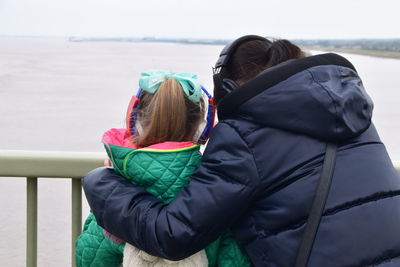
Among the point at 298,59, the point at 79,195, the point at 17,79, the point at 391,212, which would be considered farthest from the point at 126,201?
the point at 17,79

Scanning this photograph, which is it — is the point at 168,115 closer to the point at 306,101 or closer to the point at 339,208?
the point at 306,101

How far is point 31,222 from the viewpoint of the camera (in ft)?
8.00

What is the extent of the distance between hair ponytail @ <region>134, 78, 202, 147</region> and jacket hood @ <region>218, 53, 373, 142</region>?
0.45 ft

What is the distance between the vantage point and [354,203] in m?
1.52

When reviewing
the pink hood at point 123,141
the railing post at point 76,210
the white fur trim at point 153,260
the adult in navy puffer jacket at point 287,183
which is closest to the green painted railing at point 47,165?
the railing post at point 76,210

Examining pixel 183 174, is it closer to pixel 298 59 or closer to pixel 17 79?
pixel 298 59

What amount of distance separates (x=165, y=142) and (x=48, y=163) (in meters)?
0.84

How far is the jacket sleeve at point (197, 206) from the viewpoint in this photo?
1.52 metres

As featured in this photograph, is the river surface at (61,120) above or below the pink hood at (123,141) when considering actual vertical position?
below

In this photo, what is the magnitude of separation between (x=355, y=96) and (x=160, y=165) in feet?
1.74

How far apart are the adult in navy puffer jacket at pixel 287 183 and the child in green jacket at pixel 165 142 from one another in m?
0.07

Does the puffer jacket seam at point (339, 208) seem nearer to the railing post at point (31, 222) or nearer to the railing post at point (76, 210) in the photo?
the railing post at point (76, 210)

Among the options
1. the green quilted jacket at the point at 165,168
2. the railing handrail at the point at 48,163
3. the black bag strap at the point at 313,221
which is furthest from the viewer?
the railing handrail at the point at 48,163

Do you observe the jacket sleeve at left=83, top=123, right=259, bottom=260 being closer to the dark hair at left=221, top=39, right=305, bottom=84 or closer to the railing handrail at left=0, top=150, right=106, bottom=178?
the dark hair at left=221, top=39, right=305, bottom=84
